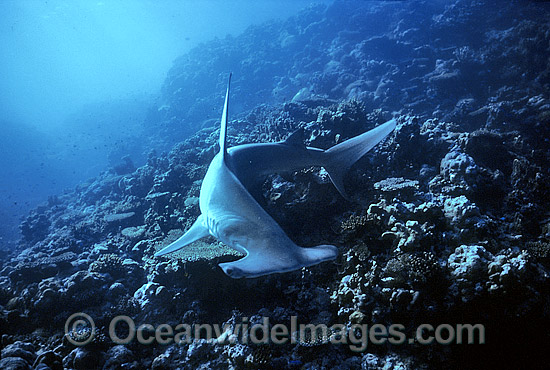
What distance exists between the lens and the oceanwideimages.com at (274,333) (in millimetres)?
2889

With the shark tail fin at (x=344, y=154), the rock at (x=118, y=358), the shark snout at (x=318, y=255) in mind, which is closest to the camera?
the shark snout at (x=318, y=255)

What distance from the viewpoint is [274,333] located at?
3361 mm

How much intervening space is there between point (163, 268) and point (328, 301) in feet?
10.3

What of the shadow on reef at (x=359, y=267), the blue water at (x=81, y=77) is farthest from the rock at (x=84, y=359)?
the blue water at (x=81, y=77)

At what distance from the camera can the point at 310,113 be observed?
10570 millimetres

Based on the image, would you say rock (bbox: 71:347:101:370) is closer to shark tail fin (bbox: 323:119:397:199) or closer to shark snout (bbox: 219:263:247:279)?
shark snout (bbox: 219:263:247:279)

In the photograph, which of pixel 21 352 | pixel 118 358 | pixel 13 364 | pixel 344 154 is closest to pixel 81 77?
pixel 21 352

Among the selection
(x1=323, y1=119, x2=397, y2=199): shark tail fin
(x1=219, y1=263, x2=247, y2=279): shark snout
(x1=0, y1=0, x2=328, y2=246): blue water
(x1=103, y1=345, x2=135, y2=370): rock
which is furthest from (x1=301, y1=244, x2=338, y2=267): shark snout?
(x1=0, y1=0, x2=328, y2=246): blue water

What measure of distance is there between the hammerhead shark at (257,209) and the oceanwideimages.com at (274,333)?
147 cm

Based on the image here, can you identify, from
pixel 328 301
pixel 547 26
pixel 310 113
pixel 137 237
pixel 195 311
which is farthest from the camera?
pixel 547 26

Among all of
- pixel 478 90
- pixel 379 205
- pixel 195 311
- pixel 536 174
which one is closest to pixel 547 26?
pixel 478 90

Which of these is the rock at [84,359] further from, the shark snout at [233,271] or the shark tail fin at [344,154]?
the shark tail fin at [344,154]

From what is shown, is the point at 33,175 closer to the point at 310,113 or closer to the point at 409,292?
the point at 310,113

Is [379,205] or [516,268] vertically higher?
[379,205]
